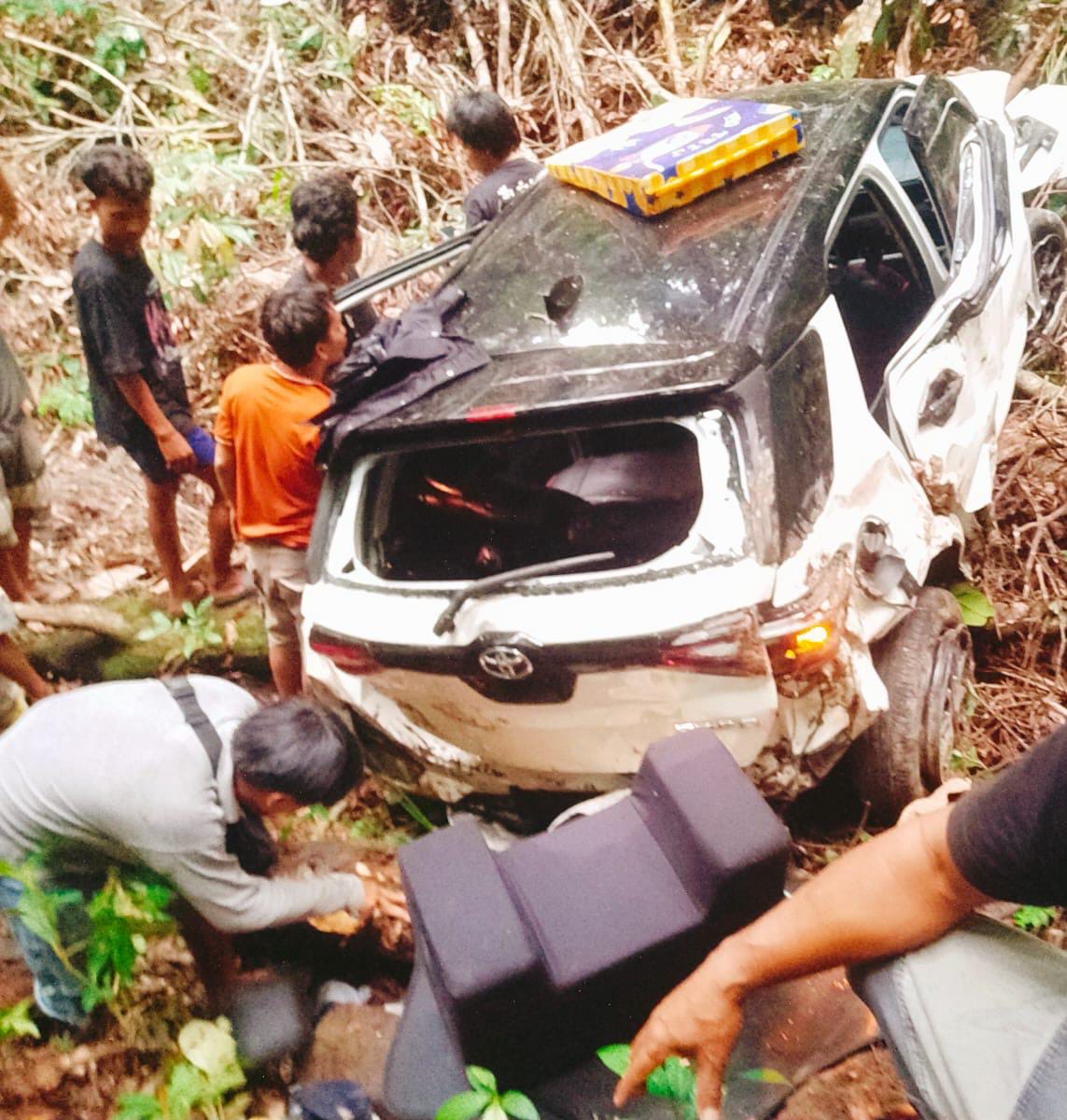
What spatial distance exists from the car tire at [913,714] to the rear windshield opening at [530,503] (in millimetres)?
703

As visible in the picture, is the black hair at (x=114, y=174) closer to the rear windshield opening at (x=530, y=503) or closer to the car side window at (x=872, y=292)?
the rear windshield opening at (x=530, y=503)

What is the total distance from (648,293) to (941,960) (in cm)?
173

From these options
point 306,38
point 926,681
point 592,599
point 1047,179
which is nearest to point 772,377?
point 592,599

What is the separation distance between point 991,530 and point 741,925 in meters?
2.24

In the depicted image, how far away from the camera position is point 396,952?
7.94 ft

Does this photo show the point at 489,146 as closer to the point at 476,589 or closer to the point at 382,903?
the point at 476,589

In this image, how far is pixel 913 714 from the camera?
2355 millimetres

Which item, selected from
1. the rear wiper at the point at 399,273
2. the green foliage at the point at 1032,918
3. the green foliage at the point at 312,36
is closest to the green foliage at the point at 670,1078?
the green foliage at the point at 1032,918

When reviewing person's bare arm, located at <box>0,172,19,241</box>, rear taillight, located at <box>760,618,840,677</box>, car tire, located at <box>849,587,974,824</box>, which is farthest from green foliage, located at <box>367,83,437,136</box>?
rear taillight, located at <box>760,618,840,677</box>

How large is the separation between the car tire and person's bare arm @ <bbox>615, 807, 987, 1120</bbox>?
3.35 ft

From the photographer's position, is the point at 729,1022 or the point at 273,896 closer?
the point at 729,1022

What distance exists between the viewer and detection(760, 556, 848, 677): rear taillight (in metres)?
1.88

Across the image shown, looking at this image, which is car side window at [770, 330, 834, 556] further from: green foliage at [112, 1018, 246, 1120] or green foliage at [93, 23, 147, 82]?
green foliage at [93, 23, 147, 82]

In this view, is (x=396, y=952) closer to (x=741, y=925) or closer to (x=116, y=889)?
(x=116, y=889)
